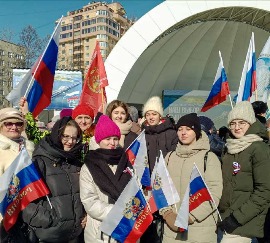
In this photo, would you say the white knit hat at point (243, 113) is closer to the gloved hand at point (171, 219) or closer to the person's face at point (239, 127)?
the person's face at point (239, 127)

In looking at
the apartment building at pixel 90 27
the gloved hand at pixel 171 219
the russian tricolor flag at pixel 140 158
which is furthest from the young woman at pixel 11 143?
the apartment building at pixel 90 27

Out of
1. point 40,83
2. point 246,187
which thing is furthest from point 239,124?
point 40,83

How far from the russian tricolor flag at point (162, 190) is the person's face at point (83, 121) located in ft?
5.36

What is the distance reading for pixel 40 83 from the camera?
16.8 feet

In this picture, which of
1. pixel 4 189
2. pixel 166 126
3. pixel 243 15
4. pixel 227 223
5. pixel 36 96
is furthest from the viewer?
pixel 243 15

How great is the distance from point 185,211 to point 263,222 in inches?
31.1

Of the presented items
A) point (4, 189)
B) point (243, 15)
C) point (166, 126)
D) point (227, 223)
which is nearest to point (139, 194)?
point (227, 223)

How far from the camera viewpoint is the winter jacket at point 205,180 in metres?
3.22

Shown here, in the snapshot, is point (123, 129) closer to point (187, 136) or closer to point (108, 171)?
point (187, 136)

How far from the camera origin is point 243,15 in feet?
56.1

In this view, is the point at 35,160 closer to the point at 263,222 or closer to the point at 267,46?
the point at 263,222

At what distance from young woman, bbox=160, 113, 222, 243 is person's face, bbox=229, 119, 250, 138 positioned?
12.0 inches

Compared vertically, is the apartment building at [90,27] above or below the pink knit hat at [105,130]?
above

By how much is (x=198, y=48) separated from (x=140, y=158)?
707 inches
